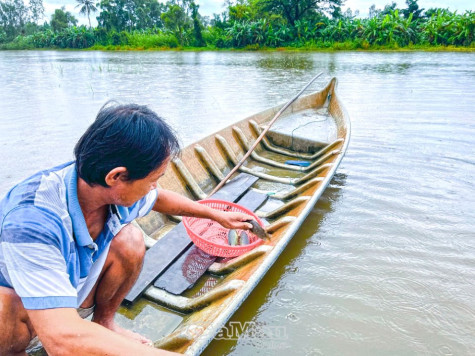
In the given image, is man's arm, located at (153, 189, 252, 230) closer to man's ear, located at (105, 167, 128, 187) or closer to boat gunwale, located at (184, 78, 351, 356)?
boat gunwale, located at (184, 78, 351, 356)

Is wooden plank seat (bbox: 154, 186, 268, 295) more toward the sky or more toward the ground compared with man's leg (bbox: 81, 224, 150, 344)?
more toward the ground

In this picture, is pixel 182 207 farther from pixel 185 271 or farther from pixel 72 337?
pixel 72 337

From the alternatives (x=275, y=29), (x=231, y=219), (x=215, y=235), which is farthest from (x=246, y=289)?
(x=275, y=29)

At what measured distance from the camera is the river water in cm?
225

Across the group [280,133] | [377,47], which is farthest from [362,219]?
[377,47]

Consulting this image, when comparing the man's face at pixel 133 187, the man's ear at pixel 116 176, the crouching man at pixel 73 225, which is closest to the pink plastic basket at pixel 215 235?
the crouching man at pixel 73 225

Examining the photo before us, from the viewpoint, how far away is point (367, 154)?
16.7ft

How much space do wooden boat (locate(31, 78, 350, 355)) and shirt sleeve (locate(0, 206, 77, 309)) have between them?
2.21 ft

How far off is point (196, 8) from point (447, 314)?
30.5 m

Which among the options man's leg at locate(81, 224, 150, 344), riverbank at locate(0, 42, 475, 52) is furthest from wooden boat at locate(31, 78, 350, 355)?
riverbank at locate(0, 42, 475, 52)

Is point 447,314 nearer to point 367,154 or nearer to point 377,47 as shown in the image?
point 367,154

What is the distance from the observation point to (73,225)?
1.24 m

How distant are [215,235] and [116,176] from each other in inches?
77.2

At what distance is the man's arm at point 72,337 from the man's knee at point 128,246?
2.12 ft
